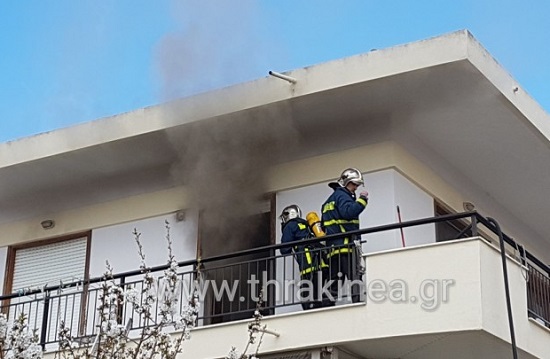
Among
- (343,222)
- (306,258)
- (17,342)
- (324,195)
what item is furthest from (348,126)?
(17,342)

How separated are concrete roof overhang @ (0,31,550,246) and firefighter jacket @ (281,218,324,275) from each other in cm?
129

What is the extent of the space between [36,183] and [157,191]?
6.12 ft

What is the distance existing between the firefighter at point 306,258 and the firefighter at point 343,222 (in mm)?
156

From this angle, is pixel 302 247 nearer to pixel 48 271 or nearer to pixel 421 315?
pixel 421 315

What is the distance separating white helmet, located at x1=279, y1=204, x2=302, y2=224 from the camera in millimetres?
13328

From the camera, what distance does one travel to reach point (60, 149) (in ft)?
48.1

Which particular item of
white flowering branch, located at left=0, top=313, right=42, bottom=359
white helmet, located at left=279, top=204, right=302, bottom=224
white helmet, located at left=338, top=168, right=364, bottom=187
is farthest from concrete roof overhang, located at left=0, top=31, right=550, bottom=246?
white flowering branch, located at left=0, top=313, right=42, bottom=359

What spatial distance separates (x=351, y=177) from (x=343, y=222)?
0.54m

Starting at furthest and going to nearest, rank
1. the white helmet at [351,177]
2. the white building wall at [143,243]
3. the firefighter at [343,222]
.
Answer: the white building wall at [143,243], the white helmet at [351,177], the firefighter at [343,222]

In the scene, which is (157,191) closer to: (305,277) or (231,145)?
(231,145)

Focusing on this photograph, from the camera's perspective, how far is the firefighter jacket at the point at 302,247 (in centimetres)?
1242

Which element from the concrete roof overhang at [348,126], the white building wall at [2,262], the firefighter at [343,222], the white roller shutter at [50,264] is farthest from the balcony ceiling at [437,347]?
the white building wall at [2,262]

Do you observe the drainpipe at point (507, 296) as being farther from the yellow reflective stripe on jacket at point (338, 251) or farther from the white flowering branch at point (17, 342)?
the white flowering branch at point (17, 342)

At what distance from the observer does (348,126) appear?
13875 millimetres
